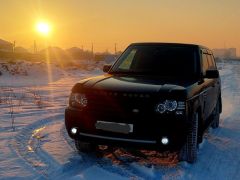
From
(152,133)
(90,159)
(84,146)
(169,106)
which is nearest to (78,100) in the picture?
(84,146)

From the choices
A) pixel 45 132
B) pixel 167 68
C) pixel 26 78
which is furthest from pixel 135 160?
pixel 26 78

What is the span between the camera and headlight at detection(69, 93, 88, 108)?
16.3 ft

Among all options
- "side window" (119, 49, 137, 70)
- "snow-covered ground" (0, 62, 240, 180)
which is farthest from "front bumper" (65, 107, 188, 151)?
"side window" (119, 49, 137, 70)

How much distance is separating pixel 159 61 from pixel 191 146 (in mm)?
1687

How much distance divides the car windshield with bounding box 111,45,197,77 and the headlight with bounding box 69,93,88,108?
4.45ft

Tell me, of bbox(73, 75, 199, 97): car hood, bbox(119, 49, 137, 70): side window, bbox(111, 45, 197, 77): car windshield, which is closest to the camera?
bbox(73, 75, 199, 97): car hood

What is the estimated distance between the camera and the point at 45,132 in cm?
702

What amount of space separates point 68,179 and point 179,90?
173cm

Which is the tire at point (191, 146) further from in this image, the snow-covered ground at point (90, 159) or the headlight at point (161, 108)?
the headlight at point (161, 108)

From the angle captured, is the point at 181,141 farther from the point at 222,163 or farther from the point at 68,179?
the point at 68,179

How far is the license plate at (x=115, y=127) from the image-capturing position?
4.67 metres

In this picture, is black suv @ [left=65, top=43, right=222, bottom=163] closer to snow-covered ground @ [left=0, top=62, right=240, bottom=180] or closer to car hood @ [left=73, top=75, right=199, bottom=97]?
car hood @ [left=73, top=75, right=199, bottom=97]

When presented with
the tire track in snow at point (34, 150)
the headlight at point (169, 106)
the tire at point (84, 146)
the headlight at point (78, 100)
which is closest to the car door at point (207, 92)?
the headlight at point (169, 106)

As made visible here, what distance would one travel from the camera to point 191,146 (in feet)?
17.0
